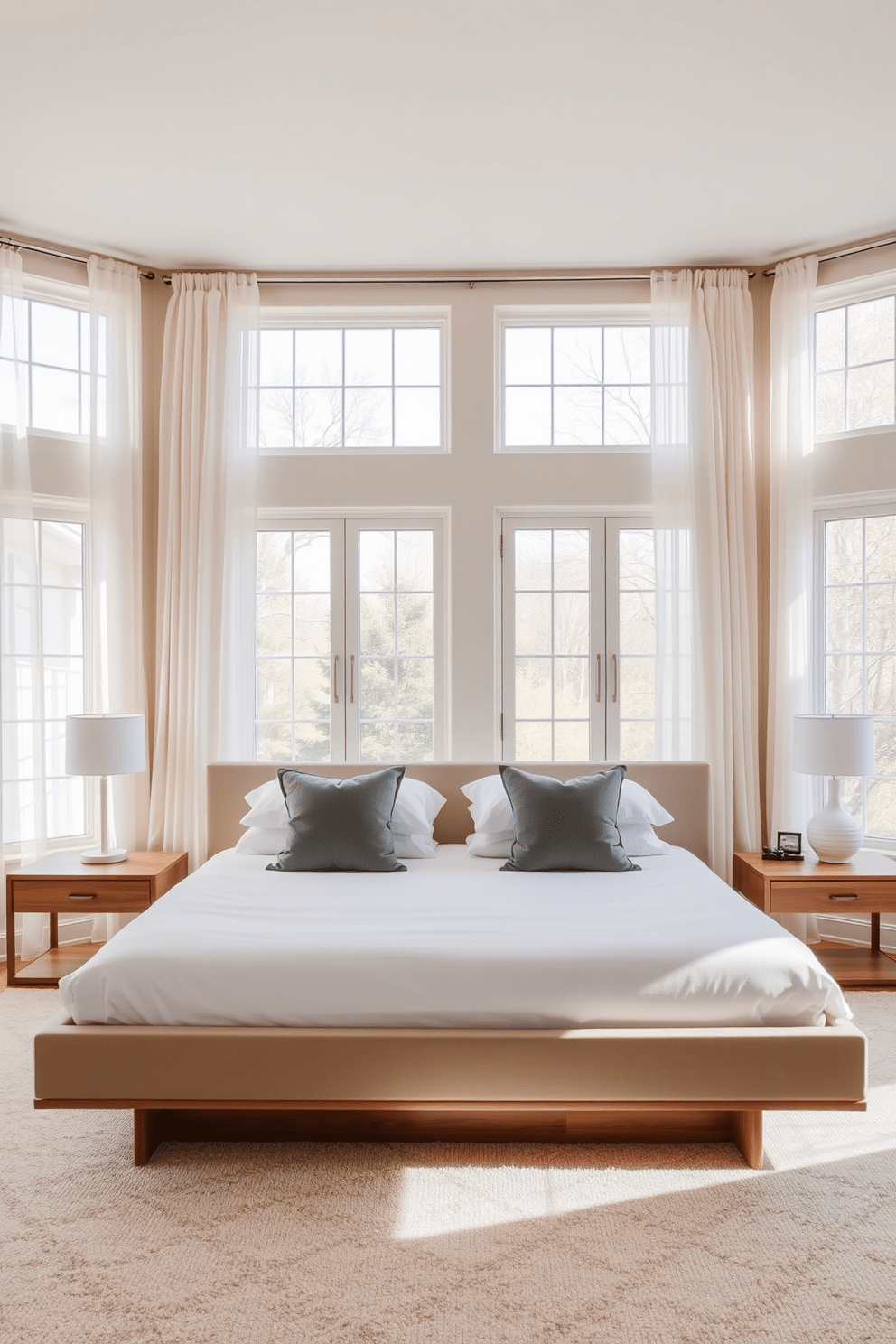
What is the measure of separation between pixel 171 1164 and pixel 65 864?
1798 mm

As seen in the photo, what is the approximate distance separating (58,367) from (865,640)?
13.6ft

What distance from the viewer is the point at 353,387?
479 cm

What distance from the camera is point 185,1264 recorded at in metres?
2.07

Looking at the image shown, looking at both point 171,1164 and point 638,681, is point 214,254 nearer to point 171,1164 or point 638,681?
point 638,681

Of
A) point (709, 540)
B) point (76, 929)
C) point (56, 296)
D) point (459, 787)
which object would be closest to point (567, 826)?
point (459, 787)

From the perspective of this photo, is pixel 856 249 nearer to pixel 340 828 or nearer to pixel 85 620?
pixel 340 828

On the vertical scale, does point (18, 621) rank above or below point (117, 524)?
below

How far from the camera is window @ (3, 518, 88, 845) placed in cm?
425

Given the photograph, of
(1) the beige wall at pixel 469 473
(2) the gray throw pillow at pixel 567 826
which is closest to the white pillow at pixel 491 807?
(2) the gray throw pillow at pixel 567 826

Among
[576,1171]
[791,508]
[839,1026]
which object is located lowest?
[576,1171]

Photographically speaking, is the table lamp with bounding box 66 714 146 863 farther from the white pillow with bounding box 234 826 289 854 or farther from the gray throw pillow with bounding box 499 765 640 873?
the gray throw pillow with bounding box 499 765 640 873

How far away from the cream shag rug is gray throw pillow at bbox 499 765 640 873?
3.48 feet

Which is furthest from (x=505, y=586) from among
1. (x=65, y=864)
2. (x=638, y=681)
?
(x=65, y=864)

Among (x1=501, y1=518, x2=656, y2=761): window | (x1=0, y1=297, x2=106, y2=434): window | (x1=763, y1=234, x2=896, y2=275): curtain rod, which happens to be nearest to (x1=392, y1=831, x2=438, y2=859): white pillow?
(x1=501, y1=518, x2=656, y2=761): window
